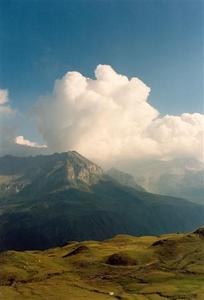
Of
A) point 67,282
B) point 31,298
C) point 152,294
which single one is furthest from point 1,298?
point 152,294

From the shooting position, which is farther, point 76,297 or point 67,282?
point 67,282

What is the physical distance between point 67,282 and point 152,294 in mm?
44077

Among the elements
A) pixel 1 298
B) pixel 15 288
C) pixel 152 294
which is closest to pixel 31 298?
pixel 1 298

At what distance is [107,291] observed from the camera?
Result: 180 meters

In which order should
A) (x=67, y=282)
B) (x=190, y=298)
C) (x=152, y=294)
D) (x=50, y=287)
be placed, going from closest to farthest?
1. (x=190, y=298)
2. (x=152, y=294)
3. (x=50, y=287)
4. (x=67, y=282)

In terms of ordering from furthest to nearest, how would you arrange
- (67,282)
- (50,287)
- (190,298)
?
1. (67,282)
2. (50,287)
3. (190,298)

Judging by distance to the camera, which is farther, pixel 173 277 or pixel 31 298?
pixel 173 277

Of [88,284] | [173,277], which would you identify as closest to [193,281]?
[173,277]

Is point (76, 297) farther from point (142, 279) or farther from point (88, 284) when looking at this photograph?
point (142, 279)

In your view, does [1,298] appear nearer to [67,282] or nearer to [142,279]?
[67,282]

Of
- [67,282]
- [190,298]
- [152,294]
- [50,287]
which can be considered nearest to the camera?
[190,298]

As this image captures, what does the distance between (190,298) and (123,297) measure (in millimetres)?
25056

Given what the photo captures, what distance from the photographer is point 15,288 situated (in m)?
187

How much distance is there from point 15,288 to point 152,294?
58.1 m
